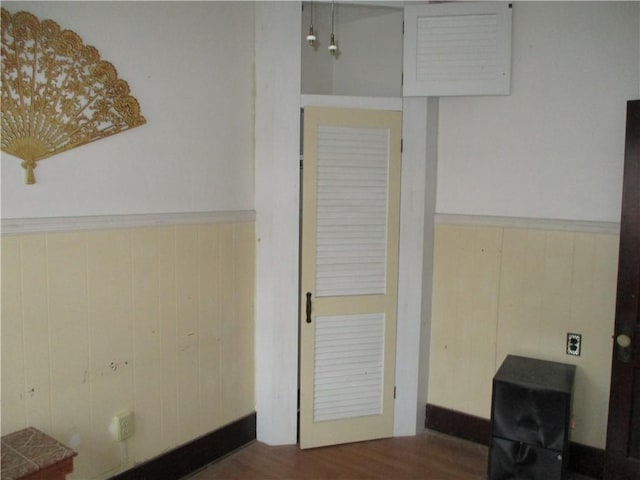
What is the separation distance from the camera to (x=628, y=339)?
2.43 meters

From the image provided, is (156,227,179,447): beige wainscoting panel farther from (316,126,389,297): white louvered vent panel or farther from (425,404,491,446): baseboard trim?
(425,404,491,446): baseboard trim

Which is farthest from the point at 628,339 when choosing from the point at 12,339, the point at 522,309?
the point at 12,339

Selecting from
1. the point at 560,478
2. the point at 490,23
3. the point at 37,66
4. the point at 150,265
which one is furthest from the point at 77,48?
the point at 560,478

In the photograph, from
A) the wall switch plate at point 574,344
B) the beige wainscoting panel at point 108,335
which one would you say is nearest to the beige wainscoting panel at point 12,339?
the beige wainscoting panel at point 108,335

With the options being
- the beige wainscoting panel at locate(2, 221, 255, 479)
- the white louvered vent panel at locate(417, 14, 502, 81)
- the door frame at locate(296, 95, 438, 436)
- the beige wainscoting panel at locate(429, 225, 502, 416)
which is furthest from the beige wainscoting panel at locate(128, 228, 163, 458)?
the white louvered vent panel at locate(417, 14, 502, 81)

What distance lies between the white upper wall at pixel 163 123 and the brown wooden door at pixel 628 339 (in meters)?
1.97

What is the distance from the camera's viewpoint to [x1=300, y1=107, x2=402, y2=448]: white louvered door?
9.60 feet

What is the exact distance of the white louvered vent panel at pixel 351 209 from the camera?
293cm

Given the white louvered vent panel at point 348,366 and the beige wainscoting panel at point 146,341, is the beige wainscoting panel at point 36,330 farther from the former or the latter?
the white louvered vent panel at point 348,366

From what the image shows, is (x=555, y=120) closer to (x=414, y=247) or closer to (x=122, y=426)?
(x=414, y=247)

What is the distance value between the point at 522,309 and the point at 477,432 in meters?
0.82

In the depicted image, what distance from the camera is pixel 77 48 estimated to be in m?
2.07

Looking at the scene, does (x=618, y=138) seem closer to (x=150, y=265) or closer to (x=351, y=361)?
(x=351, y=361)

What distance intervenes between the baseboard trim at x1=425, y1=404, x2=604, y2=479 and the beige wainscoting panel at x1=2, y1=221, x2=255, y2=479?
46.1 inches
